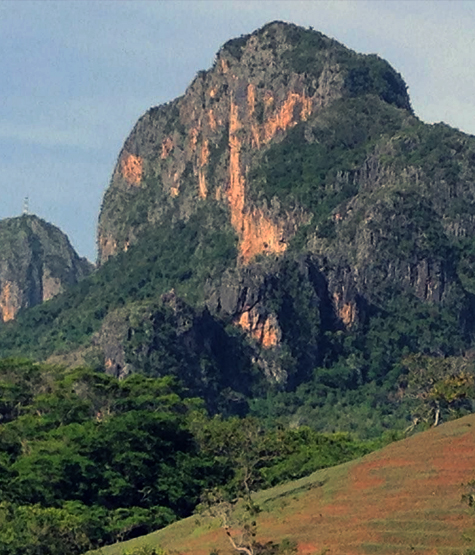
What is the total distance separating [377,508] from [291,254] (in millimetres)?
94508

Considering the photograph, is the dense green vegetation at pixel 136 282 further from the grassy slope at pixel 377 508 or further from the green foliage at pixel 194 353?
the grassy slope at pixel 377 508

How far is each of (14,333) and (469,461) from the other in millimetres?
126206

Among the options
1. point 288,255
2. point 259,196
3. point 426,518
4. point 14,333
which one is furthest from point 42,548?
point 14,333

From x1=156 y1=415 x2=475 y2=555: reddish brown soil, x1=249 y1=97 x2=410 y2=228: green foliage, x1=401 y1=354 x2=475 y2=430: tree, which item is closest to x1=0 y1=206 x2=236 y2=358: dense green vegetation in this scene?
x1=249 y1=97 x2=410 y2=228: green foliage

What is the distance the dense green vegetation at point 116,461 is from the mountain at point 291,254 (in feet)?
123

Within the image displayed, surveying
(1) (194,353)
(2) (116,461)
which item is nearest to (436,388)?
(2) (116,461)

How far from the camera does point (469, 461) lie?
70750 millimetres

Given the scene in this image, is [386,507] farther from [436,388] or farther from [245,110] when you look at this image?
[245,110]

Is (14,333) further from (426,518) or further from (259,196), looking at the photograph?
(426,518)

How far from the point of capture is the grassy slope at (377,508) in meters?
63.3

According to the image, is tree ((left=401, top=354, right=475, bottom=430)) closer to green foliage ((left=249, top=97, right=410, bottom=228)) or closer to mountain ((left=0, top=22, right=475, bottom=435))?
mountain ((left=0, top=22, right=475, bottom=435))

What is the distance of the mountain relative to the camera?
5891 inches

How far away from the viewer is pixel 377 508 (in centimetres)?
6769

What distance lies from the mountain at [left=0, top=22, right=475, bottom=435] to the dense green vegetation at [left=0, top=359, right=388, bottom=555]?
37.6 metres
